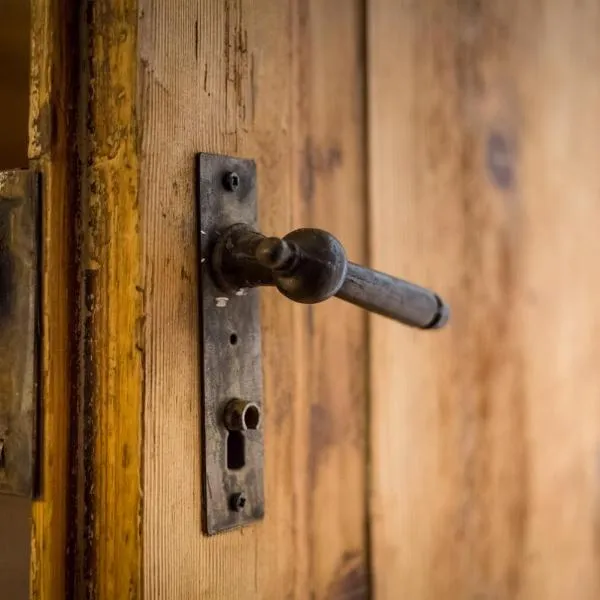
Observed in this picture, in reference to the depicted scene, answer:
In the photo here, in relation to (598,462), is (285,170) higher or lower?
higher

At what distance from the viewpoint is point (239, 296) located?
0.45 metres

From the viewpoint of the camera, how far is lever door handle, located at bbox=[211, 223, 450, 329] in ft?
1.31

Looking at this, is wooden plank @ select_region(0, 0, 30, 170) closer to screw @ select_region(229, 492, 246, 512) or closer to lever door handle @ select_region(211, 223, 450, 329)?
lever door handle @ select_region(211, 223, 450, 329)

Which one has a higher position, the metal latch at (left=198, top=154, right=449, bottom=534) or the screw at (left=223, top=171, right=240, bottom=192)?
the screw at (left=223, top=171, right=240, bottom=192)

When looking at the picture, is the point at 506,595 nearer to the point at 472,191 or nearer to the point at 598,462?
the point at 598,462

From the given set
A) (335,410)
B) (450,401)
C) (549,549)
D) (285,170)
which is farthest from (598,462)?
(285,170)

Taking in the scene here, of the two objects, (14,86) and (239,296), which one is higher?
(14,86)

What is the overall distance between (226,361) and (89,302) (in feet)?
0.28

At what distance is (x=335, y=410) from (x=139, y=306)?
0.19 meters

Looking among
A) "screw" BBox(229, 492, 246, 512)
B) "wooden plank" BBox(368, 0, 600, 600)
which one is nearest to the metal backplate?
"screw" BBox(229, 492, 246, 512)

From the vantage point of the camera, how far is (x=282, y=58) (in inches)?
19.4

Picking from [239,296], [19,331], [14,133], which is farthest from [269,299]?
[14,133]

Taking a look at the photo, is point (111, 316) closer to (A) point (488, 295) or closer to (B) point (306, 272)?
(B) point (306, 272)

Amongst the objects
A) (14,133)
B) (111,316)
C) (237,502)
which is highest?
(14,133)
